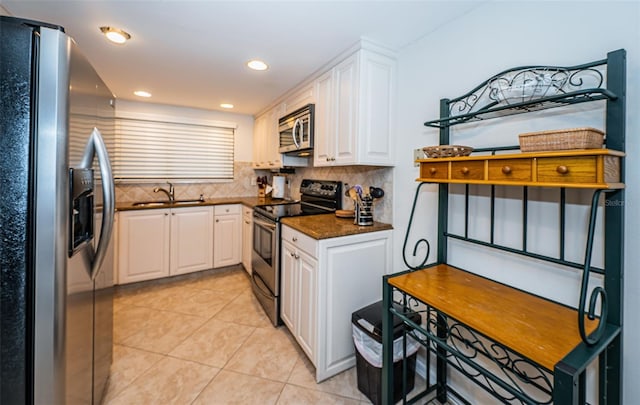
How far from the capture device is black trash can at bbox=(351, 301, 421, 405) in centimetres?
146

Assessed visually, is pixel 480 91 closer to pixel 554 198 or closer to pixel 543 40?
pixel 543 40

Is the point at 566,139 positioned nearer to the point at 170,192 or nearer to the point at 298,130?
the point at 298,130

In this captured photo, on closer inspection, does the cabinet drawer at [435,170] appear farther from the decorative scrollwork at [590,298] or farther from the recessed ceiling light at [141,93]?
the recessed ceiling light at [141,93]

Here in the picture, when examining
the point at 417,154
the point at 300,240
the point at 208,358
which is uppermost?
the point at 417,154

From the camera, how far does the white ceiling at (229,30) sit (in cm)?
140

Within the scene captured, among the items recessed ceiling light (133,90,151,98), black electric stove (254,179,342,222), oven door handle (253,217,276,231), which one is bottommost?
oven door handle (253,217,276,231)

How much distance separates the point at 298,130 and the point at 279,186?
137cm

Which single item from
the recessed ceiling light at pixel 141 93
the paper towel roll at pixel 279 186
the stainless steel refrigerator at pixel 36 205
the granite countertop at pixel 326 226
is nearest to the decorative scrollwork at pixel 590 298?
the granite countertop at pixel 326 226

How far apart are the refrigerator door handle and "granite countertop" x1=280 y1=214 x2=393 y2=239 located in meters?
1.02

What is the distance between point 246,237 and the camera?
10.9 ft

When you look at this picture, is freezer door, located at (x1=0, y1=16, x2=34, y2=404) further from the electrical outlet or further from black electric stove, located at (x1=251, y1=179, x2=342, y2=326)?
the electrical outlet

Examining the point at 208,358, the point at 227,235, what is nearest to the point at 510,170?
the point at 208,358

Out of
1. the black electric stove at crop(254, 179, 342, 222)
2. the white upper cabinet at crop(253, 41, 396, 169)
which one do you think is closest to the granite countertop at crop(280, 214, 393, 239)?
the black electric stove at crop(254, 179, 342, 222)

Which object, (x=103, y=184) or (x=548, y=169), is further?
(x=103, y=184)
